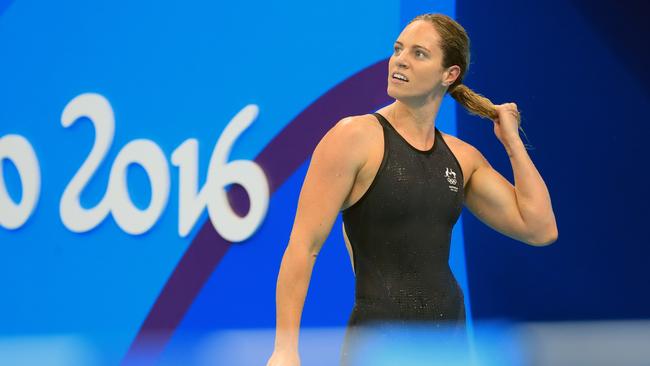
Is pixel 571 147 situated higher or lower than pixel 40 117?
lower

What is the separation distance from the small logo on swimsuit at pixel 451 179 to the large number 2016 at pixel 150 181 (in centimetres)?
181

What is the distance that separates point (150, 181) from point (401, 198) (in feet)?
7.27

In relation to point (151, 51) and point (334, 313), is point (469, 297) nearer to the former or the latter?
point (334, 313)

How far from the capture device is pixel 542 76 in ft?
16.3

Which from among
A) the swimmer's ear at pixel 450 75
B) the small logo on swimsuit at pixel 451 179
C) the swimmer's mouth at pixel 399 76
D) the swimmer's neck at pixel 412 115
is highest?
the swimmer's ear at pixel 450 75

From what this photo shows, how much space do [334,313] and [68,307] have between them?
1.37 m

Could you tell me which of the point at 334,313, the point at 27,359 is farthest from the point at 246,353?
the point at 27,359

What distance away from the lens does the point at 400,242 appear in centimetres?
306

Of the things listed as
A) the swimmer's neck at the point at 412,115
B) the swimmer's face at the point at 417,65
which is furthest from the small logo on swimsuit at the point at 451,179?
the swimmer's face at the point at 417,65

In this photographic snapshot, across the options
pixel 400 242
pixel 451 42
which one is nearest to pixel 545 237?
pixel 400 242

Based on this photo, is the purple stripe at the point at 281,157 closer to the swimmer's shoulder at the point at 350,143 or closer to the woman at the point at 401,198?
the woman at the point at 401,198

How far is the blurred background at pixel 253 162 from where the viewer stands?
4.88 m

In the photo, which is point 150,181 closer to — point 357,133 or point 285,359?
point 357,133

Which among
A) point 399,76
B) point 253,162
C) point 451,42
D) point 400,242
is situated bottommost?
point 400,242
